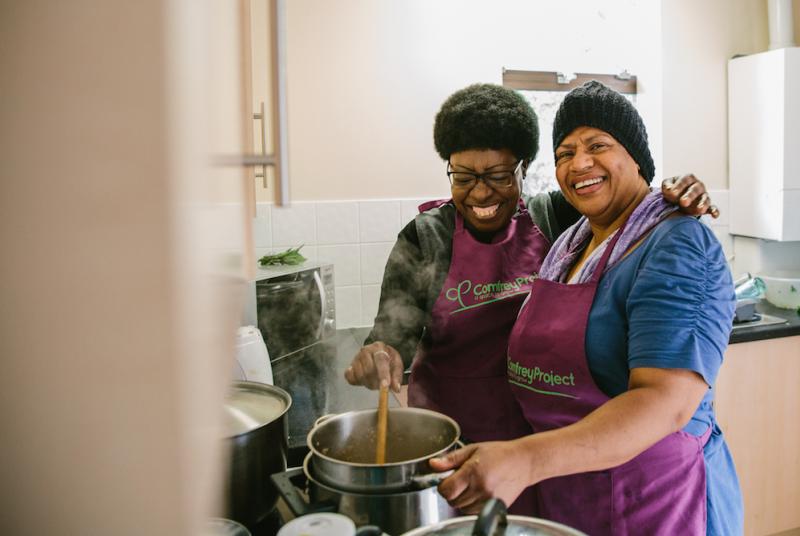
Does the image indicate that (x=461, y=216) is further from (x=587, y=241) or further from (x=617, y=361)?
(x=617, y=361)

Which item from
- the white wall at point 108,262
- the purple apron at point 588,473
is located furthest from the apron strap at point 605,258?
the white wall at point 108,262

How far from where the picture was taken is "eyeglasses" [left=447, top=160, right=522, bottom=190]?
143 cm

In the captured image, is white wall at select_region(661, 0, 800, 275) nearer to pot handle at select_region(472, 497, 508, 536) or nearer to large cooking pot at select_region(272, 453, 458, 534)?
large cooking pot at select_region(272, 453, 458, 534)

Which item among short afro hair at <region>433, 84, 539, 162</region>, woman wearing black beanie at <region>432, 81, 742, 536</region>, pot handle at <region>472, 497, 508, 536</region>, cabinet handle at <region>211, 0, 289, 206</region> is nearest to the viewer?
cabinet handle at <region>211, 0, 289, 206</region>

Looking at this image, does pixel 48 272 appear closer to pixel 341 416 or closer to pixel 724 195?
pixel 341 416

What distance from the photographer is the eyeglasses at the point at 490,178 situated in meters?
1.43

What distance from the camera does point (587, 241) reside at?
1350 millimetres

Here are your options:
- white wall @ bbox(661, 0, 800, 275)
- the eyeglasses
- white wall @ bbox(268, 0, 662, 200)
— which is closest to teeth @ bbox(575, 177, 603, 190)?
the eyeglasses

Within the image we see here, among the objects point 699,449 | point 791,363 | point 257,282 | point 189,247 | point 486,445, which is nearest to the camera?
point 189,247

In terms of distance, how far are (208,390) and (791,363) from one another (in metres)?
2.93

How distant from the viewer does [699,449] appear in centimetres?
108

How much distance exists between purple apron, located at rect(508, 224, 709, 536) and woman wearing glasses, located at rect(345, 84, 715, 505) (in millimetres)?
227

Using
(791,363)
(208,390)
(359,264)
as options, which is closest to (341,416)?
(208,390)

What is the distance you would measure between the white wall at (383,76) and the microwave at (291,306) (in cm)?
56
